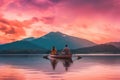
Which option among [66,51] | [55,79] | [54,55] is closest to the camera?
[55,79]

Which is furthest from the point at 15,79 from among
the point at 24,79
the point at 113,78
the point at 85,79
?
the point at 113,78

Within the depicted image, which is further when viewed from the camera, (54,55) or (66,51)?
(54,55)

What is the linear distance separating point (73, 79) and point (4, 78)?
8.04 m

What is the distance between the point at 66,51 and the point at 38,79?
114ft

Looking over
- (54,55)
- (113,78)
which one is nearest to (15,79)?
(113,78)

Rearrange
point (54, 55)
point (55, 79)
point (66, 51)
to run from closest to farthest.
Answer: point (55, 79) < point (66, 51) < point (54, 55)

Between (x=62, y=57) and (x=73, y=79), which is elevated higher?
(x=62, y=57)

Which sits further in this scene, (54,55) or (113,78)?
(54,55)

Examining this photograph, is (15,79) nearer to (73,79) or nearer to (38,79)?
(38,79)

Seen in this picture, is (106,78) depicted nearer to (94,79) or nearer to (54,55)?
(94,79)

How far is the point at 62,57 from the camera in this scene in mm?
82312

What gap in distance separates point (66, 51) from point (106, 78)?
33733 mm

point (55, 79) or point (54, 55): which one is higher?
point (54, 55)

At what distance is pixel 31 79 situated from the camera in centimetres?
4612
